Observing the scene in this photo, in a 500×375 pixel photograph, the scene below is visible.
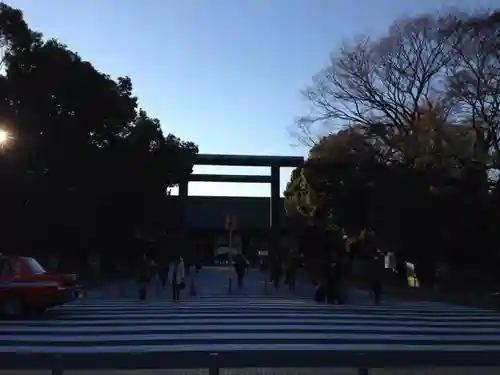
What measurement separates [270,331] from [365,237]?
2722cm

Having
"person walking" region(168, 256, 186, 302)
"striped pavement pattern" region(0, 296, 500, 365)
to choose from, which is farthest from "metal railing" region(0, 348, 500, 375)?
"person walking" region(168, 256, 186, 302)

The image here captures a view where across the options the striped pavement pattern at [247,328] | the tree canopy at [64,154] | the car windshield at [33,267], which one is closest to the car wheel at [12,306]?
the striped pavement pattern at [247,328]

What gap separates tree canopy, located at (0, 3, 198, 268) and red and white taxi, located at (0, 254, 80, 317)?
16.0 metres

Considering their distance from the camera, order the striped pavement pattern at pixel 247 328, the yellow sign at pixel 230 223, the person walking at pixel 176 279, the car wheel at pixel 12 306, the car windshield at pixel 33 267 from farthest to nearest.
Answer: the yellow sign at pixel 230 223 < the person walking at pixel 176 279 < the car windshield at pixel 33 267 < the car wheel at pixel 12 306 < the striped pavement pattern at pixel 247 328

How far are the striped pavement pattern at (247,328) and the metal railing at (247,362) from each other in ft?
7.93

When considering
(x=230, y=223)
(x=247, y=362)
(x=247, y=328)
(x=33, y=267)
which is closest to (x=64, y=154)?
(x=230, y=223)

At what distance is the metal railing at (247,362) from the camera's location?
24.6ft

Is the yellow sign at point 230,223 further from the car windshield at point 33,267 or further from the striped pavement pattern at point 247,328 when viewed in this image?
the car windshield at point 33,267

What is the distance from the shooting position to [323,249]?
51906 millimetres

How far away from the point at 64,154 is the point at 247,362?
3262 cm

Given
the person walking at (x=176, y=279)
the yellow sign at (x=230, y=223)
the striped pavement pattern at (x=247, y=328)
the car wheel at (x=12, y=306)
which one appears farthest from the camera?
the yellow sign at (x=230, y=223)

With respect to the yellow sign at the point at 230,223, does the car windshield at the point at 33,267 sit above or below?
below

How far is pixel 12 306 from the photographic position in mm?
19750

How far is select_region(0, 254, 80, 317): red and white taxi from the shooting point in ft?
64.6
